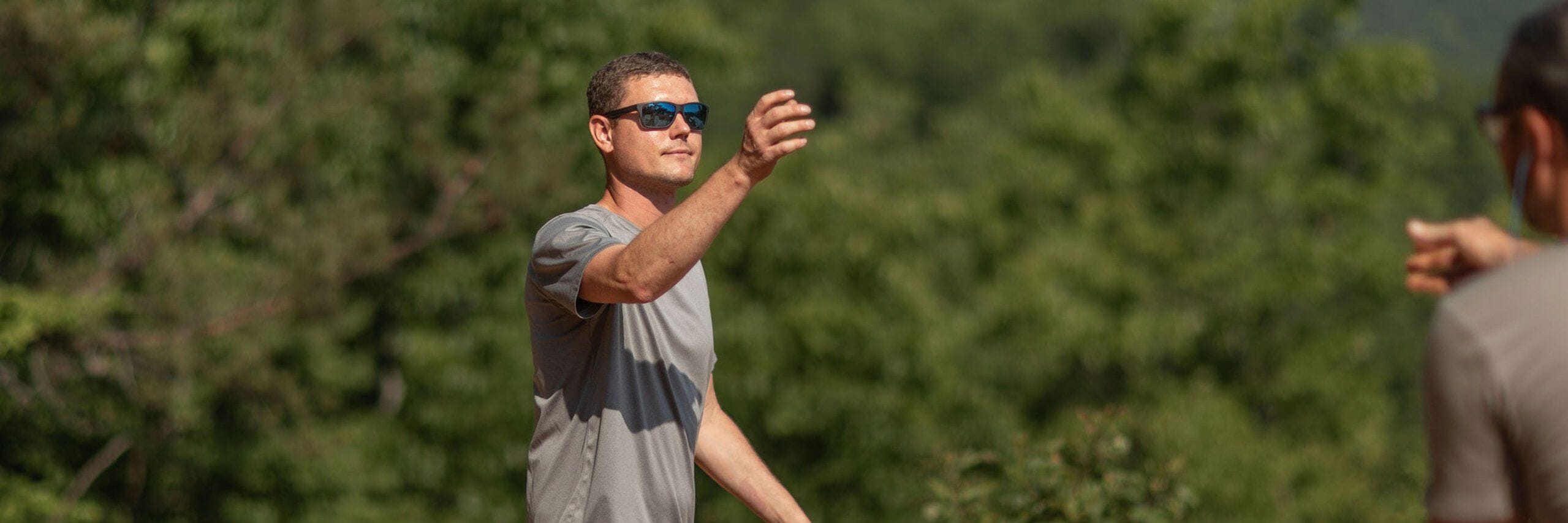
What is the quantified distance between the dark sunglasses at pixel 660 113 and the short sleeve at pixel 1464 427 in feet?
5.69

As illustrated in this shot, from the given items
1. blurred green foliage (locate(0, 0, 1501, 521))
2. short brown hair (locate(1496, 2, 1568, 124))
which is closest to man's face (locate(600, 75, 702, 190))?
short brown hair (locate(1496, 2, 1568, 124))

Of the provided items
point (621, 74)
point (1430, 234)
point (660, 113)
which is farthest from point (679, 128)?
point (1430, 234)

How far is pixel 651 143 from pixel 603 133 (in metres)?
0.14

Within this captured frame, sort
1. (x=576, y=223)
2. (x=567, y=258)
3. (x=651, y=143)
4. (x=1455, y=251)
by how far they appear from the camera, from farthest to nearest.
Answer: (x=651, y=143) → (x=576, y=223) → (x=567, y=258) → (x=1455, y=251)

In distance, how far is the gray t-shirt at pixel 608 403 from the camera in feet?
9.86

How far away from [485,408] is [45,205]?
831 centimetres

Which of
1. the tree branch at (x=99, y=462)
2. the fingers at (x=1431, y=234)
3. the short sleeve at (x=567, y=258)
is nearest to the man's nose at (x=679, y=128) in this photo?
the short sleeve at (x=567, y=258)

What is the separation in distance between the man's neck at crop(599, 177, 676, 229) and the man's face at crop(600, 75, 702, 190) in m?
0.01

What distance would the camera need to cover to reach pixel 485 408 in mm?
20125

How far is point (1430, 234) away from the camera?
2.12 metres

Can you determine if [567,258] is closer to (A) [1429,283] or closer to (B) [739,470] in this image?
(B) [739,470]

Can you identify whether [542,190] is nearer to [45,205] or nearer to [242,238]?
[242,238]

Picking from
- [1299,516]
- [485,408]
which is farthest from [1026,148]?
[485,408]

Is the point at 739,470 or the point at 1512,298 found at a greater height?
the point at 1512,298
